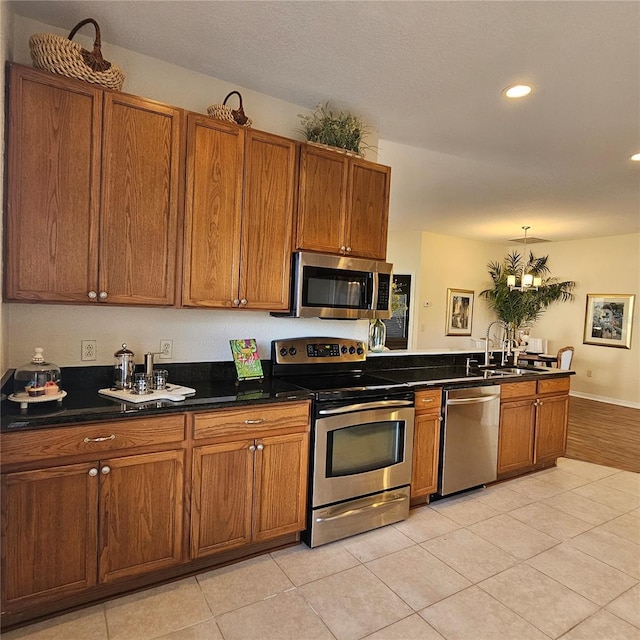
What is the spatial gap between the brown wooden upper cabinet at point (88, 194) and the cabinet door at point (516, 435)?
2.69 meters

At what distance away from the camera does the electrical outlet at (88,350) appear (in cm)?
225

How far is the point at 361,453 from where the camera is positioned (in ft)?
8.29

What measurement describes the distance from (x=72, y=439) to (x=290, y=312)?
4.38 ft

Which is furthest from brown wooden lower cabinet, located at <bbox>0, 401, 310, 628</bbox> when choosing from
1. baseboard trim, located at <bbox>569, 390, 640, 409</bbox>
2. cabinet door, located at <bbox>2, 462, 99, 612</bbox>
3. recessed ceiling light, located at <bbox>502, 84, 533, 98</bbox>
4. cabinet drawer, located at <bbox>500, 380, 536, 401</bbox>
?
baseboard trim, located at <bbox>569, 390, 640, 409</bbox>

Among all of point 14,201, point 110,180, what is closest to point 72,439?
point 14,201

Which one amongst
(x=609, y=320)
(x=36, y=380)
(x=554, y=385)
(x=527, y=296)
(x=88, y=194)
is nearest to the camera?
(x=36, y=380)

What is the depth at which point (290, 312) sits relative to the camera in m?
2.62

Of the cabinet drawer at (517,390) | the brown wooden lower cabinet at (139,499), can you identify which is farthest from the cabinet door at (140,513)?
the cabinet drawer at (517,390)

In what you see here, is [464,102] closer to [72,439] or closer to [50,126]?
[50,126]

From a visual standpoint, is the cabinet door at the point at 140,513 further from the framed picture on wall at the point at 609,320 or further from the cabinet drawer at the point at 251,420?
the framed picture on wall at the point at 609,320

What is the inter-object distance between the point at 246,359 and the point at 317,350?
1.73ft

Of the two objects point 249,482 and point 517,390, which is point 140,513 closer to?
point 249,482

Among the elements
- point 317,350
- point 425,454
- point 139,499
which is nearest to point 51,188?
point 139,499

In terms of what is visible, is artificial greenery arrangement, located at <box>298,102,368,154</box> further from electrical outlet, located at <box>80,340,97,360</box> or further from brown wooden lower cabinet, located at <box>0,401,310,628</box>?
electrical outlet, located at <box>80,340,97,360</box>
